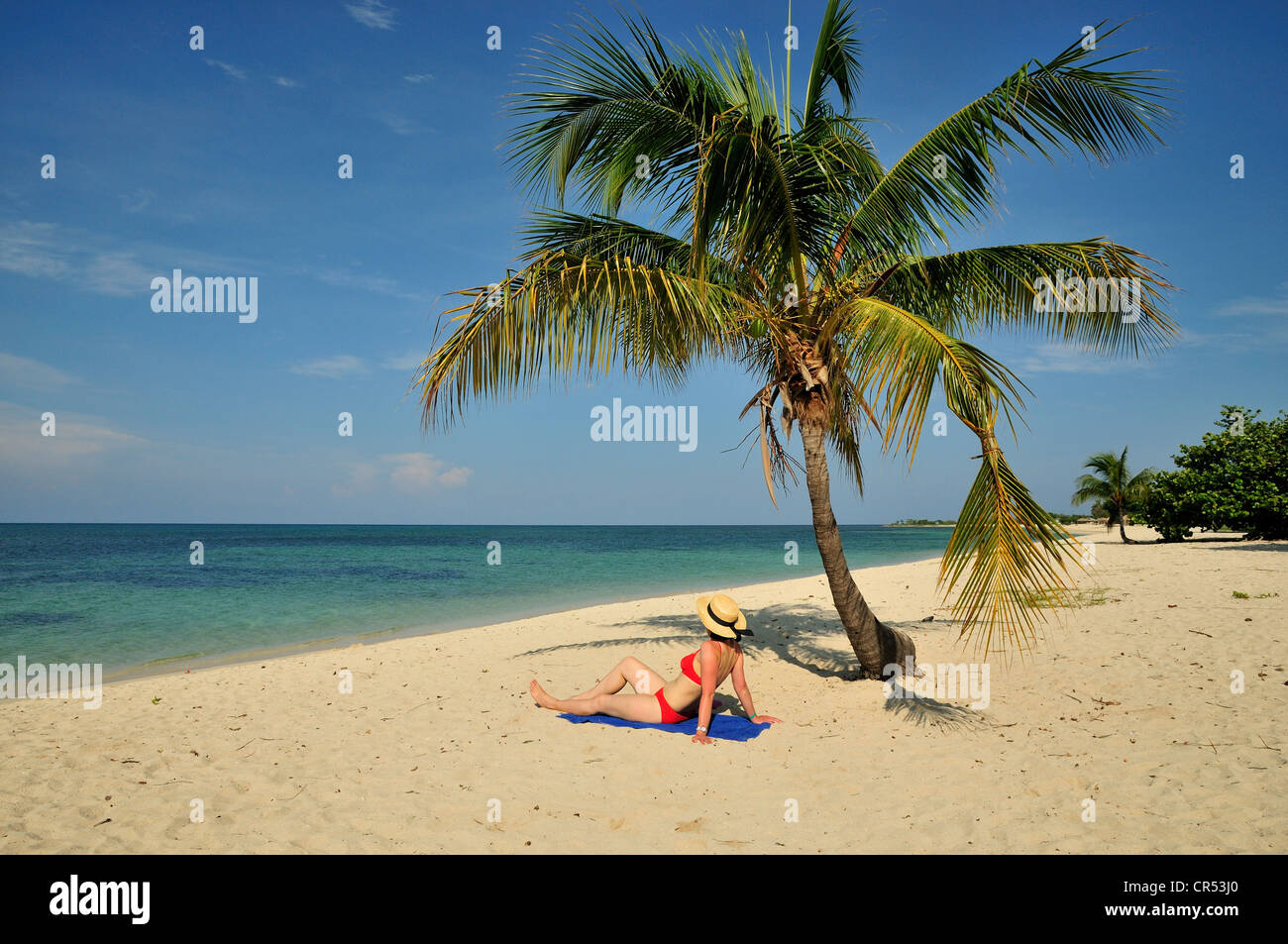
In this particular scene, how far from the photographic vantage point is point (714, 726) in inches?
239

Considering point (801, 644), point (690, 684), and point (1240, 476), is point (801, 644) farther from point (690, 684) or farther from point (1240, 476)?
point (1240, 476)

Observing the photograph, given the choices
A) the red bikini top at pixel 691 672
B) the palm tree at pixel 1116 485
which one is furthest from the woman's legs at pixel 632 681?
the palm tree at pixel 1116 485

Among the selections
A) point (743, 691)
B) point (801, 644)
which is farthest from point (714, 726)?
point (801, 644)

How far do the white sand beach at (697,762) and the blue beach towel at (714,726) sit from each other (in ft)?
0.50

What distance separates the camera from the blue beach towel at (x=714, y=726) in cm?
591

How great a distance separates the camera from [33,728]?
654cm
